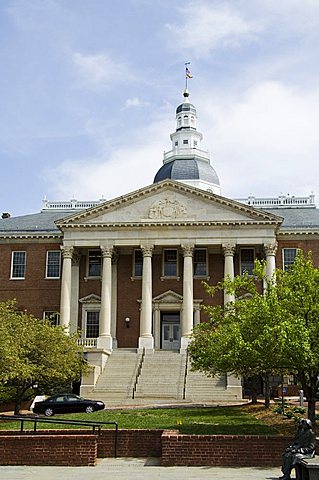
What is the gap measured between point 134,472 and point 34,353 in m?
18.7

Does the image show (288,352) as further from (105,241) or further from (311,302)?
(105,241)

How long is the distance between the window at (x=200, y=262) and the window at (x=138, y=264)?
4.15 m

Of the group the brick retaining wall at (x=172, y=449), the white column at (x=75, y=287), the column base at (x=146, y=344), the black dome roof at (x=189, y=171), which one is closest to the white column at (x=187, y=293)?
the column base at (x=146, y=344)

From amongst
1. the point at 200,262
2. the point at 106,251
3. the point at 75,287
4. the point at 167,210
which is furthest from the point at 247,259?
the point at 75,287

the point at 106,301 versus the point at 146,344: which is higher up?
the point at 106,301

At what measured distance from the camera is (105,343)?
49594 millimetres

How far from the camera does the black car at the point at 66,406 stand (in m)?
33.8

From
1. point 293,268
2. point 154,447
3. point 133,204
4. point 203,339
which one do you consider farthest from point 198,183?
point 154,447

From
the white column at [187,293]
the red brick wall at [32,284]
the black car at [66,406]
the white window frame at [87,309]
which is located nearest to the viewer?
the black car at [66,406]

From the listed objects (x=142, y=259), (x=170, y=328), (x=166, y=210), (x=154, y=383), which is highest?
(x=166, y=210)

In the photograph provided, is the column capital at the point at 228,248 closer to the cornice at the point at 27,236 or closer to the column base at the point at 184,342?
the column base at the point at 184,342

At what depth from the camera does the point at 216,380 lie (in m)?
42.7

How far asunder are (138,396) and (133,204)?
1619 cm

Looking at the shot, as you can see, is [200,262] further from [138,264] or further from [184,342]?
[184,342]
